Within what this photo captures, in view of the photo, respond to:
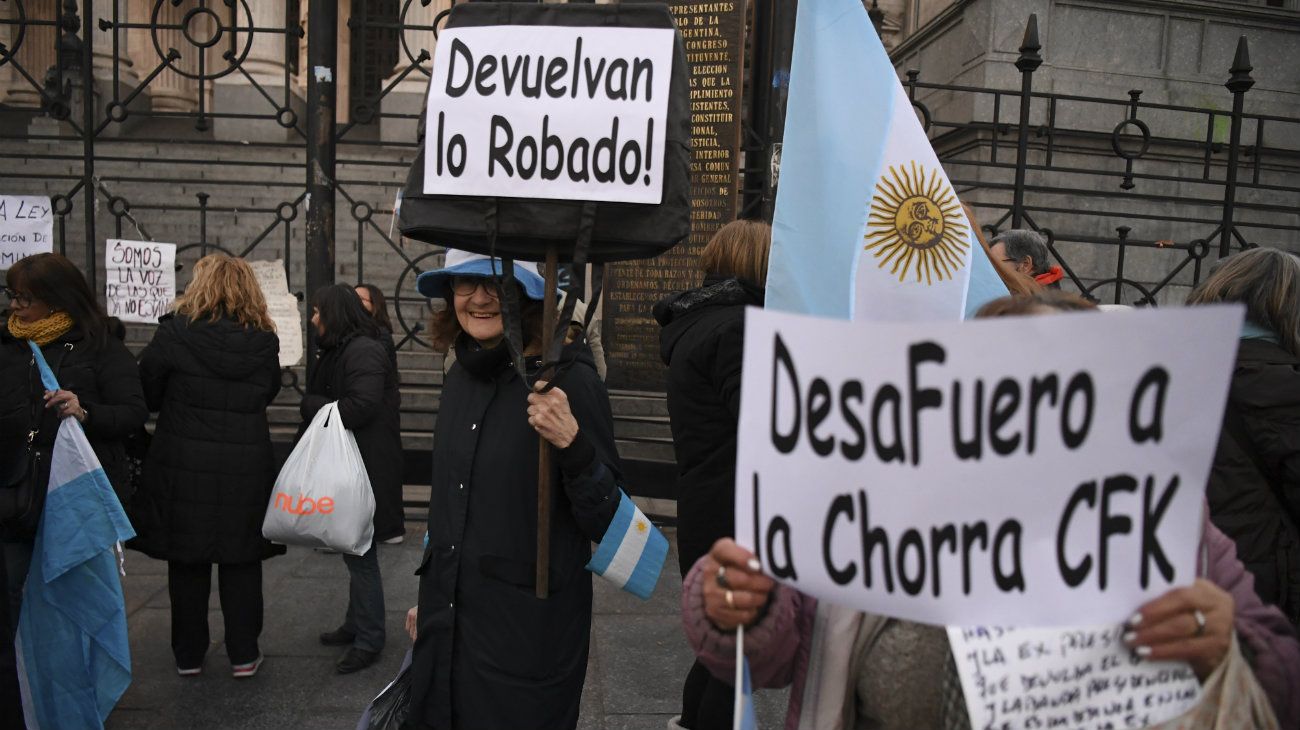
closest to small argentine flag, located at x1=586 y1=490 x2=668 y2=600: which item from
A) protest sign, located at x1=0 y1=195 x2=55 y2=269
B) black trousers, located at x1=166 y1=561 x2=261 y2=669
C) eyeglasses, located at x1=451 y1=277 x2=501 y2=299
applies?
eyeglasses, located at x1=451 y1=277 x2=501 y2=299

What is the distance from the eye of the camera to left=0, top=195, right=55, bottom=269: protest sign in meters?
6.63

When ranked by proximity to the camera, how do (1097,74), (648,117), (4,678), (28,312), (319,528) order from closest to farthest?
(648,117) → (4,678) → (28,312) → (319,528) → (1097,74)

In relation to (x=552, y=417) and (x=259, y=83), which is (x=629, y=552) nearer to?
(x=552, y=417)

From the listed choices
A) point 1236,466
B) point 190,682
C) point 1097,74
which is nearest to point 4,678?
point 190,682

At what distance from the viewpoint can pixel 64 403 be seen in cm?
362

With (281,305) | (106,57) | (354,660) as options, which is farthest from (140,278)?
(106,57)

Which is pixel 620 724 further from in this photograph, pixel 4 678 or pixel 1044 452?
pixel 1044 452

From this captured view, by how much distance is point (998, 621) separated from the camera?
1426mm

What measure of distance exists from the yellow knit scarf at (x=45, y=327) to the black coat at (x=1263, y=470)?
421 cm

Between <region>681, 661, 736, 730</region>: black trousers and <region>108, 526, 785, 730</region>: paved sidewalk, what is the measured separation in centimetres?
61

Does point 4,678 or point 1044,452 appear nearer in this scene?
point 1044,452

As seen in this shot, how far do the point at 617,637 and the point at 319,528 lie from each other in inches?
66.4

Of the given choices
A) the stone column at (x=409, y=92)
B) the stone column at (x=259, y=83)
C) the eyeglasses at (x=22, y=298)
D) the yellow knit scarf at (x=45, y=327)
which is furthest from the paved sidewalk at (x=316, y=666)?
the stone column at (x=259, y=83)

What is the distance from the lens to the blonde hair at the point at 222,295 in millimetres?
4293
